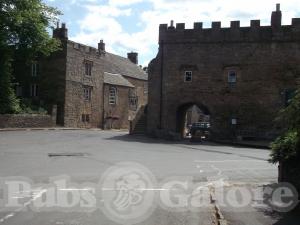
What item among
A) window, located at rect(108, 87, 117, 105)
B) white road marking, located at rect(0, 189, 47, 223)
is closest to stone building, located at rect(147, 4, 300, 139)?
window, located at rect(108, 87, 117, 105)

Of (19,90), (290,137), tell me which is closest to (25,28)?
(19,90)

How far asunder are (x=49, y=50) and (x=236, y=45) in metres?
18.5

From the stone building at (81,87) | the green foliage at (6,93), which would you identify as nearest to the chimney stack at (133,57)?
the stone building at (81,87)

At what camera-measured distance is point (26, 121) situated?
156ft

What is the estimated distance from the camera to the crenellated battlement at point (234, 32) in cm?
4444

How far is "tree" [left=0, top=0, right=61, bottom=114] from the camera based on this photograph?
47156 millimetres

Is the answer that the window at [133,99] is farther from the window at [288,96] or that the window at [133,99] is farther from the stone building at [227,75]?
the window at [288,96]

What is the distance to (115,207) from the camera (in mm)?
11742

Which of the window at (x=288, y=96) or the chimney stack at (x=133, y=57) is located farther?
the chimney stack at (x=133, y=57)

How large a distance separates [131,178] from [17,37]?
35302 millimetres

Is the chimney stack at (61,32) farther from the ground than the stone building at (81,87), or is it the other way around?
the chimney stack at (61,32)

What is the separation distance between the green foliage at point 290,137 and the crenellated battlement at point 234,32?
31.6 m

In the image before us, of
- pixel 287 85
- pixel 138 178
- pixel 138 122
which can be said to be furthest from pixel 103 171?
pixel 138 122

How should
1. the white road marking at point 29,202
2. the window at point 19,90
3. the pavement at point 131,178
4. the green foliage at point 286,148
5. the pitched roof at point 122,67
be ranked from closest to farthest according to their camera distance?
the white road marking at point 29,202
the pavement at point 131,178
the green foliage at point 286,148
the window at point 19,90
the pitched roof at point 122,67
